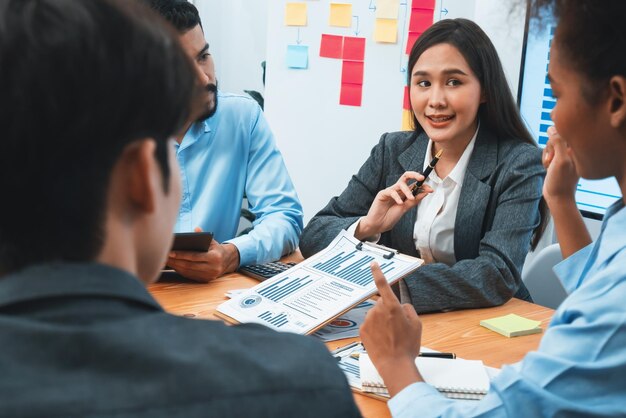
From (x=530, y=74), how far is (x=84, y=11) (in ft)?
6.33

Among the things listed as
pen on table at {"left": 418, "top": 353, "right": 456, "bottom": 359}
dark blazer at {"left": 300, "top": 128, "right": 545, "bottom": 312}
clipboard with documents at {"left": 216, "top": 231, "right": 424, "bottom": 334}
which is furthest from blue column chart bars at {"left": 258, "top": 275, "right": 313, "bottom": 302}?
pen on table at {"left": 418, "top": 353, "right": 456, "bottom": 359}

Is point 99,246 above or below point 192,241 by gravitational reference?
above

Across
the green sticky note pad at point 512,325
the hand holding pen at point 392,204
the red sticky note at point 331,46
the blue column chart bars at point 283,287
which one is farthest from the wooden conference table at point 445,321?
the red sticky note at point 331,46

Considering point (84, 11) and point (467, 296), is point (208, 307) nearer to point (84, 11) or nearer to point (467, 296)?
point (467, 296)

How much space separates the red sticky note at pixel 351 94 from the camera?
3.28 metres

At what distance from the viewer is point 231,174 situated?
7.39 ft

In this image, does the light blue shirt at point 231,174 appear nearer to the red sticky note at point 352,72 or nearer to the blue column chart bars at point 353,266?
the blue column chart bars at point 353,266

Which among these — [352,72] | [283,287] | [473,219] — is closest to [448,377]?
[283,287]

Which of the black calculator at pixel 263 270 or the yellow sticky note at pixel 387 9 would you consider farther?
the yellow sticky note at pixel 387 9

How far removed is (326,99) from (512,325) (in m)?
2.03

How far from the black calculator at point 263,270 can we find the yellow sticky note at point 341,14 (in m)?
1.64

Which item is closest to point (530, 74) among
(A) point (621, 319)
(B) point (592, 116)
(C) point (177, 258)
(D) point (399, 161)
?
(D) point (399, 161)

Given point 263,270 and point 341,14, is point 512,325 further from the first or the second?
point 341,14

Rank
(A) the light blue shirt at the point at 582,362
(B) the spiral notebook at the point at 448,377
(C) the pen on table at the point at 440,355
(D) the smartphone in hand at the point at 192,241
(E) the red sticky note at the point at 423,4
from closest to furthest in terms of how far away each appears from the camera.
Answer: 1. (A) the light blue shirt at the point at 582,362
2. (B) the spiral notebook at the point at 448,377
3. (C) the pen on table at the point at 440,355
4. (D) the smartphone in hand at the point at 192,241
5. (E) the red sticky note at the point at 423,4
